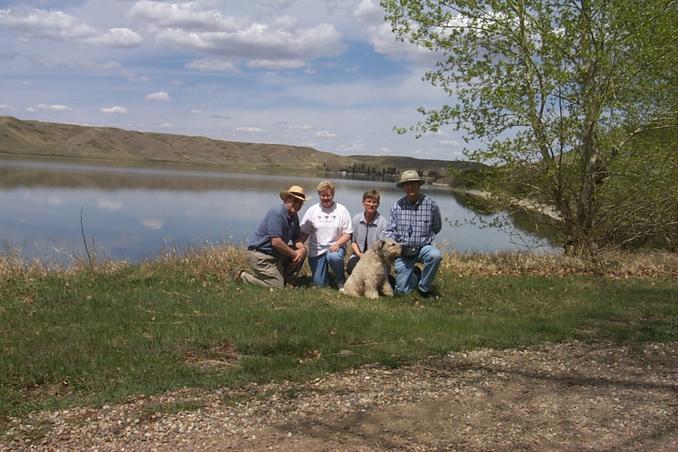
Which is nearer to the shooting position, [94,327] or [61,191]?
[94,327]

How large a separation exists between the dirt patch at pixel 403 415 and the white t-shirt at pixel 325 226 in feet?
14.6

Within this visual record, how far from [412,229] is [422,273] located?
30.2 inches

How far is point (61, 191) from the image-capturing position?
3553cm

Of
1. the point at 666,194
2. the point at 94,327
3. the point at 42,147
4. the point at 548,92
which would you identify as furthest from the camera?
Result: the point at 42,147

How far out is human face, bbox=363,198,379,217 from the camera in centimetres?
983

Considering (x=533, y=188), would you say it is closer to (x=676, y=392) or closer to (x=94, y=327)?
(x=676, y=392)

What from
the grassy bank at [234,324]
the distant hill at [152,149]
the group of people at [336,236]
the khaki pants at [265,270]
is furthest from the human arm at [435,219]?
the distant hill at [152,149]

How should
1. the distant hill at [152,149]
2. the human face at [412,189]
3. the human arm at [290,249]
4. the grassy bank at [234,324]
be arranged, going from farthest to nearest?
the distant hill at [152,149], the human face at [412,189], the human arm at [290,249], the grassy bank at [234,324]

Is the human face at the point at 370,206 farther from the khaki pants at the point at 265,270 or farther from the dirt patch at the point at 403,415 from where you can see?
the dirt patch at the point at 403,415

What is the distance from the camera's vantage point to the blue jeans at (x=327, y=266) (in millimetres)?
9844

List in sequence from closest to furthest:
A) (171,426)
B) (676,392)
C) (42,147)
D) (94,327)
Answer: (171,426) < (676,392) < (94,327) < (42,147)

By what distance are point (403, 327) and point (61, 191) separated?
3385 cm

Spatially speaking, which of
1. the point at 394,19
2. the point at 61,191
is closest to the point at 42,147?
the point at 61,191

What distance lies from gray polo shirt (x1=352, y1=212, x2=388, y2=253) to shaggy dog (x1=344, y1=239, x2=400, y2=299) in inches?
29.7
